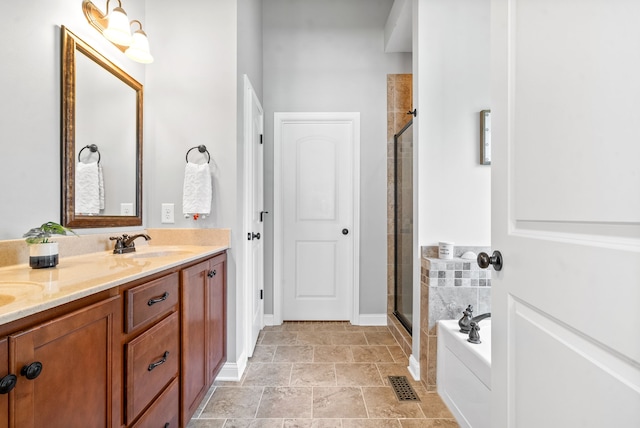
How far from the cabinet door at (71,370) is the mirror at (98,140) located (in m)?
0.85

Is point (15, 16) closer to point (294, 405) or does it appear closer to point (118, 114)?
point (118, 114)

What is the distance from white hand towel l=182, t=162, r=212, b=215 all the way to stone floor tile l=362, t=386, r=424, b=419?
150 centimetres

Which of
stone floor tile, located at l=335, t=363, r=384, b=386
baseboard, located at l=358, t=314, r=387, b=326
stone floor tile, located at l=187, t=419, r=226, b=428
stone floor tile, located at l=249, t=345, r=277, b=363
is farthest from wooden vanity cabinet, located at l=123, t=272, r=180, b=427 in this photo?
baseboard, located at l=358, t=314, r=387, b=326

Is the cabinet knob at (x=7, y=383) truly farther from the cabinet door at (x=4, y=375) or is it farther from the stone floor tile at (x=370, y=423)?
the stone floor tile at (x=370, y=423)

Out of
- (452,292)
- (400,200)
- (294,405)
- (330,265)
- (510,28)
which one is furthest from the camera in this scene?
(330,265)

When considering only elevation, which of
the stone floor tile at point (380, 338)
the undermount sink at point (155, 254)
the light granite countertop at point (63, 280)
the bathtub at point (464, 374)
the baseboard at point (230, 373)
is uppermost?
the light granite countertop at point (63, 280)

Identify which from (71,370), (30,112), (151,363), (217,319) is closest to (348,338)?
(217,319)

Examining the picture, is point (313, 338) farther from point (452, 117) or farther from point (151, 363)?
point (452, 117)

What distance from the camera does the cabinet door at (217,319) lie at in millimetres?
1712

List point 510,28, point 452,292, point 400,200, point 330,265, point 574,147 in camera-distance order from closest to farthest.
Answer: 1. point 574,147
2. point 510,28
3. point 452,292
4. point 400,200
5. point 330,265

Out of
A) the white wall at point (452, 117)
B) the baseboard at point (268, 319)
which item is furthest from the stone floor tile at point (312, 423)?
the baseboard at point (268, 319)

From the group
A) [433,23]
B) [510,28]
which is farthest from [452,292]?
[433,23]

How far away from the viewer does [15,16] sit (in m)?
1.20

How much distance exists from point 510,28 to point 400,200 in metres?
2.02
